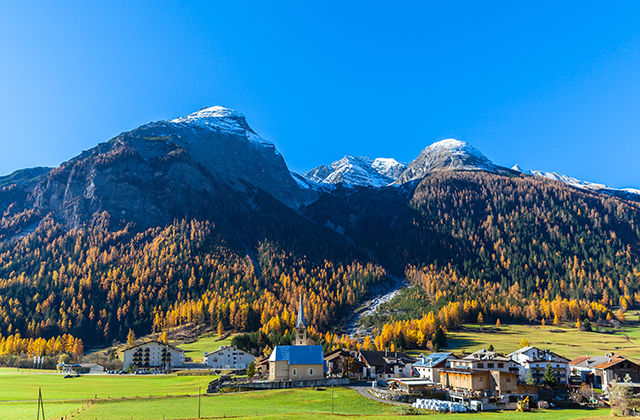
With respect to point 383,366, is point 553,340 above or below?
below

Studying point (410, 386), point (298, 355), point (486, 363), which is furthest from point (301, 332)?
point (486, 363)

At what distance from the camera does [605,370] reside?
284 feet

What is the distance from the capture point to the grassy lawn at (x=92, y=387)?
68.4 metres

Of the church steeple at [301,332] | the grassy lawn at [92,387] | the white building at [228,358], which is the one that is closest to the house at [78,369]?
the grassy lawn at [92,387]

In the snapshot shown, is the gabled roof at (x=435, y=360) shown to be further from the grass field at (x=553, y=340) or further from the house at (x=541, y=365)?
the grass field at (x=553, y=340)

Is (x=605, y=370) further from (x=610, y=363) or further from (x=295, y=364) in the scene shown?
(x=295, y=364)

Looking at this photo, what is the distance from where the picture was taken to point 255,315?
187 metres

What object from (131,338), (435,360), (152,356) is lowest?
(152,356)

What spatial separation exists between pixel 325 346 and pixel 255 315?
179ft

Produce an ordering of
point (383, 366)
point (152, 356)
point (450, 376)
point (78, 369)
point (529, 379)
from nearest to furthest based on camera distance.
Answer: point (450, 376) → point (529, 379) → point (383, 366) → point (78, 369) → point (152, 356)

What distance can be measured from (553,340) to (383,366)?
84.0m

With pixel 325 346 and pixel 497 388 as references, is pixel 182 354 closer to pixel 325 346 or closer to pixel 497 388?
pixel 325 346

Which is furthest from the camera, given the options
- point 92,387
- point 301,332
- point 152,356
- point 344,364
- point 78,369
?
point 152,356

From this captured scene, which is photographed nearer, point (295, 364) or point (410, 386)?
point (410, 386)
